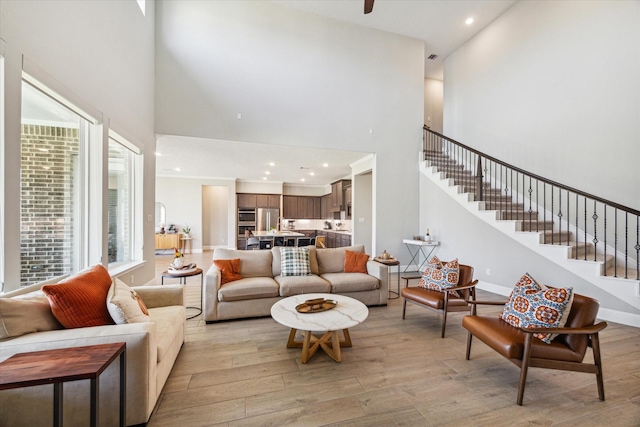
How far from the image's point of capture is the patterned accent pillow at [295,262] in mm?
3697

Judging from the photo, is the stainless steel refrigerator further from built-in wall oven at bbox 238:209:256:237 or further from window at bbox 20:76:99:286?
window at bbox 20:76:99:286

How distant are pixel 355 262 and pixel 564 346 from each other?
2.44 m

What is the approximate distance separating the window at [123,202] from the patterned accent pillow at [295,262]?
226 centimetres

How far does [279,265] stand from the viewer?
12.6 ft

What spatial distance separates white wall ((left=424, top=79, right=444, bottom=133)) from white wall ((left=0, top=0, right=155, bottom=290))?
7.30m

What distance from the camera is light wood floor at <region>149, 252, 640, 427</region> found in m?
1.72

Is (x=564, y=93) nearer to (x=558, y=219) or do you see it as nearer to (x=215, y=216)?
(x=558, y=219)

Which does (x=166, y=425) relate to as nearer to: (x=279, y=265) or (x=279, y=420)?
(x=279, y=420)

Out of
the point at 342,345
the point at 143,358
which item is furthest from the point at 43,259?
the point at 342,345

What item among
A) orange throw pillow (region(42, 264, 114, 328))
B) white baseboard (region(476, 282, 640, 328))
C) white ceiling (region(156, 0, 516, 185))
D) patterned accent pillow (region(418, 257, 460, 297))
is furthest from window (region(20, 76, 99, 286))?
white baseboard (region(476, 282, 640, 328))

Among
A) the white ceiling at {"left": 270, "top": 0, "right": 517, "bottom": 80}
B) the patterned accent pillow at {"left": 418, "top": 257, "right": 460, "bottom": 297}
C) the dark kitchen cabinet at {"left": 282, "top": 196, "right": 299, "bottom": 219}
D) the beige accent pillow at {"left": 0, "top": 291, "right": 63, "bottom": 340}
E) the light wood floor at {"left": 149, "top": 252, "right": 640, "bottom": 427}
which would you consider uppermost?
the white ceiling at {"left": 270, "top": 0, "right": 517, "bottom": 80}

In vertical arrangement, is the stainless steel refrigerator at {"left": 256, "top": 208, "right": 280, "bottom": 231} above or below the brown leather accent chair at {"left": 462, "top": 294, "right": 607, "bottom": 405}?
above

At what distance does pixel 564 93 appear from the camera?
4.39 meters

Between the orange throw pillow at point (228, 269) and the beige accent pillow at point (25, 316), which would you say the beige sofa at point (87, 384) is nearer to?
the beige accent pillow at point (25, 316)
